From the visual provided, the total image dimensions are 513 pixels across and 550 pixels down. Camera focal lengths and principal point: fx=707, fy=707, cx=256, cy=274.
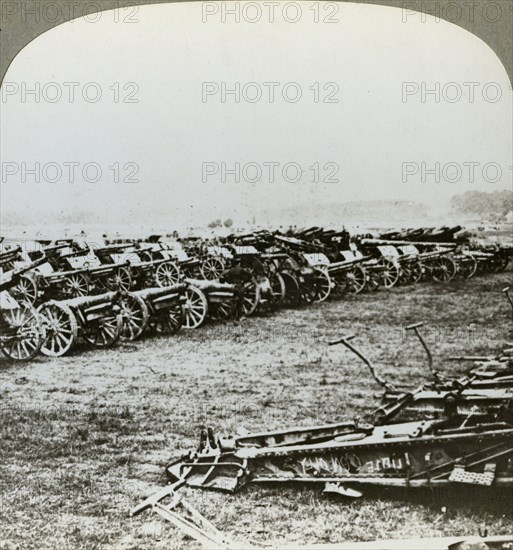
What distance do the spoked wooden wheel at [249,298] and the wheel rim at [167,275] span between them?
0.30 meters

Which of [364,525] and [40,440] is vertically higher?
[40,440]

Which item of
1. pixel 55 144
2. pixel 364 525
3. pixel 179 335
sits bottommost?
pixel 364 525

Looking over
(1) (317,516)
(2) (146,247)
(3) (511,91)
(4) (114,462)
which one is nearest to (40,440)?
(4) (114,462)

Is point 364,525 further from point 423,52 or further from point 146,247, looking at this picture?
point 423,52

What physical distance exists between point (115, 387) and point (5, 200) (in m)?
0.91

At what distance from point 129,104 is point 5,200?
659 millimetres

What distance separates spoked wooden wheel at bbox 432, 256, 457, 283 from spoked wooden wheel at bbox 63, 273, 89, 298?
4.93 ft

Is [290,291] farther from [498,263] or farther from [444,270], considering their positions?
[498,263]

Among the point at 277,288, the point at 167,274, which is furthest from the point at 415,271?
the point at 167,274

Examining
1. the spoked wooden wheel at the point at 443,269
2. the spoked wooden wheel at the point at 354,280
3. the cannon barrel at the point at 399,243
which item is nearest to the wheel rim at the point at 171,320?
the spoked wooden wheel at the point at 354,280

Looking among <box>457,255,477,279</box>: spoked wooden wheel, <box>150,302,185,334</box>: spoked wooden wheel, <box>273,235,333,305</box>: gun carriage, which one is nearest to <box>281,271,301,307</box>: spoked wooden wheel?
<box>273,235,333,305</box>: gun carriage

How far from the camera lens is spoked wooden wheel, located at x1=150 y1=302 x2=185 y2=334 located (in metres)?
3.07

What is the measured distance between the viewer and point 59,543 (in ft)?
9.52

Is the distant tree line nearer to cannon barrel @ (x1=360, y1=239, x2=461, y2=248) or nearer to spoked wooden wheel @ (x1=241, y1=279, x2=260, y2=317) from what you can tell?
cannon barrel @ (x1=360, y1=239, x2=461, y2=248)
